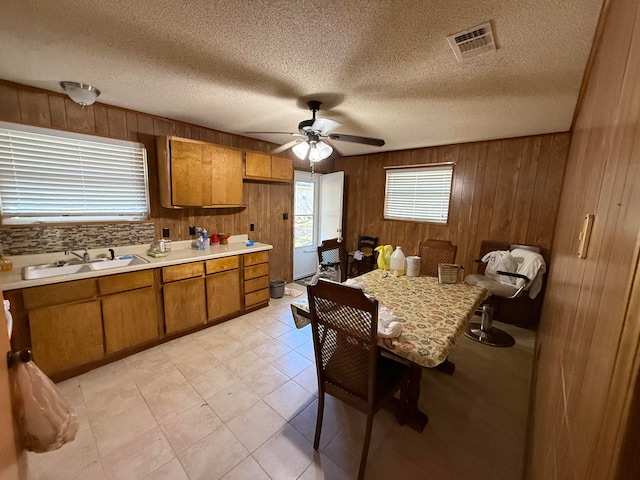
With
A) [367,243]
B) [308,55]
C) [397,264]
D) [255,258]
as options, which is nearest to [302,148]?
[308,55]

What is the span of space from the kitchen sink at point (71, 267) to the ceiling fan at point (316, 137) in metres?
1.90

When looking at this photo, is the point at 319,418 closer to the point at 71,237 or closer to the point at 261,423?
the point at 261,423

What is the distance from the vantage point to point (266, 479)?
55.7 inches

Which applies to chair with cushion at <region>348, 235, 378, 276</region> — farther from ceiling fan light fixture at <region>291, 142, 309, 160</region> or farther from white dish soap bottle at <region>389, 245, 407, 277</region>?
ceiling fan light fixture at <region>291, 142, 309, 160</region>

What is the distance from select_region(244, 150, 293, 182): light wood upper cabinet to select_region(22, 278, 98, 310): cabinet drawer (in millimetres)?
2033

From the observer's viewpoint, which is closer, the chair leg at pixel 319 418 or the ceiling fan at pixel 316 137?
the chair leg at pixel 319 418

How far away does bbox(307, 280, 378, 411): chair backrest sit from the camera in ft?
4.08

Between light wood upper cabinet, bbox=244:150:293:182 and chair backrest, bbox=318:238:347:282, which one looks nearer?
chair backrest, bbox=318:238:347:282

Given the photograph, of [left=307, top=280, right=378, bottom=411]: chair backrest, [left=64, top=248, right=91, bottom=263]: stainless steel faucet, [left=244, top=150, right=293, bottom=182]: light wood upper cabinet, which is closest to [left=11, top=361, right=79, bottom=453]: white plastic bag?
[left=307, top=280, right=378, bottom=411]: chair backrest

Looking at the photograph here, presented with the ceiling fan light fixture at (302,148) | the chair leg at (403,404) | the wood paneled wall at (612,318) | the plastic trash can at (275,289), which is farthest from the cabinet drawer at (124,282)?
the wood paneled wall at (612,318)

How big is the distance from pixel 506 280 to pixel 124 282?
3.87m

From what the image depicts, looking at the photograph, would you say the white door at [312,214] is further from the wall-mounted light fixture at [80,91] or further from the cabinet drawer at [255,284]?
the wall-mounted light fixture at [80,91]

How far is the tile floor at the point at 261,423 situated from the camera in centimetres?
147

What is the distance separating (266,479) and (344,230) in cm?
394
